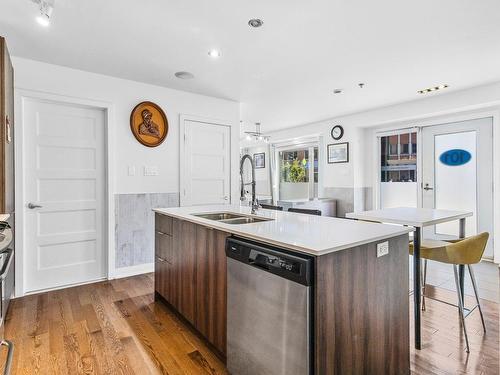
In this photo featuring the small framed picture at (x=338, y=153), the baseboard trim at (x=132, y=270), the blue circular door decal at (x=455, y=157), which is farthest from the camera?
the small framed picture at (x=338, y=153)

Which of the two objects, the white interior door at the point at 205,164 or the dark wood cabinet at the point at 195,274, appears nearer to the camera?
the dark wood cabinet at the point at 195,274

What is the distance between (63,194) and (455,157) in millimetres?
5179

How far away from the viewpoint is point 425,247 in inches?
84.0

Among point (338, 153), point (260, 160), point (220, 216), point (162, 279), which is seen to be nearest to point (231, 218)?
point (220, 216)

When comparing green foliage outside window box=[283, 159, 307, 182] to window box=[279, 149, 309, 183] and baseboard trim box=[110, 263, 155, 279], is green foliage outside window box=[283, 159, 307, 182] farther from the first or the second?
baseboard trim box=[110, 263, 155, 279]

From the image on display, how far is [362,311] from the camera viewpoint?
1.38 m

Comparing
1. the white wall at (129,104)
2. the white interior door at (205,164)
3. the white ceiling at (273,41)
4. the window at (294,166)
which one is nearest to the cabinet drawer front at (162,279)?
the white wall at (129,104)

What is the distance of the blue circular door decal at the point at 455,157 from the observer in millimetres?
4208

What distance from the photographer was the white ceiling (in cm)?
207

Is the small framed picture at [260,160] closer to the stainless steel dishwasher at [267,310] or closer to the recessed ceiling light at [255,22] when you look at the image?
the recessed ceiling light at [255,22]

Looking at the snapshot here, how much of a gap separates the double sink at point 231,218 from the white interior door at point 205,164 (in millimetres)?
1527

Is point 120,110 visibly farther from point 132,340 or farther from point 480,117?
point 480,117

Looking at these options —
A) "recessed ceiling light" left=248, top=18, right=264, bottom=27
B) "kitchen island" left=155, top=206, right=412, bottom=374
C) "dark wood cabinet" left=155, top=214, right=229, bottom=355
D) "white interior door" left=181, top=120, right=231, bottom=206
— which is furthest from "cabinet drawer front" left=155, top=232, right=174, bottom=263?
"recessed ceiling light" left=248, top=18, right=264, bottom=27

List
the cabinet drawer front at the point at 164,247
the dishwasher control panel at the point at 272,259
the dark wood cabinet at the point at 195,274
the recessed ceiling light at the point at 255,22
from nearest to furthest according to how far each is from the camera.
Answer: the dishwasher control panel at the point at 272,259 → the dark wood cabinet at the point at 195,274 → the recessed ceiling light at the point at 255,22 → the cabinet drawer front at the point at 164,247
